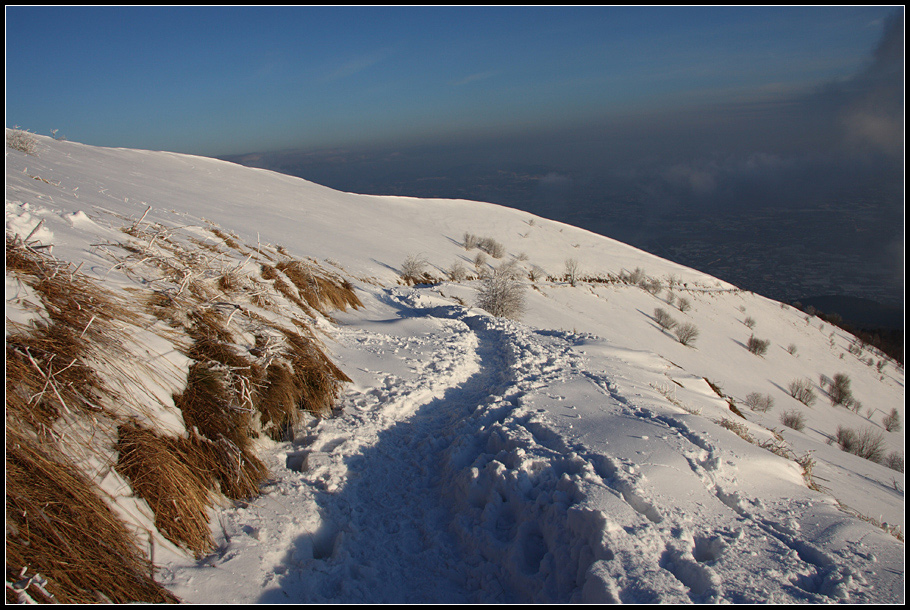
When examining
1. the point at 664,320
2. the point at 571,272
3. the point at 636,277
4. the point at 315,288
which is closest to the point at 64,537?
the point at 315,288

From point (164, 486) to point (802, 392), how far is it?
1944 cm

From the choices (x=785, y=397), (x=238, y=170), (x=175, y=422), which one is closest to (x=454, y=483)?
(x=175, y=422)

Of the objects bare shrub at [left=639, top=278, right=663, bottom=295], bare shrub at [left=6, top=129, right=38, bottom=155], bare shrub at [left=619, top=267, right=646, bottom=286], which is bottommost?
bare shrub at [left=639, top=278, right=663, bottom=295]

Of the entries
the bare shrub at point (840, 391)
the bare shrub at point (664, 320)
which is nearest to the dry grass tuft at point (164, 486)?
the bare shrub at point (664, 320)

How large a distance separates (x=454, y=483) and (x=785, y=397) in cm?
1636

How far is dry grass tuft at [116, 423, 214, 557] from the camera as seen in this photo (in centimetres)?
207

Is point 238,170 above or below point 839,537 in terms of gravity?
above

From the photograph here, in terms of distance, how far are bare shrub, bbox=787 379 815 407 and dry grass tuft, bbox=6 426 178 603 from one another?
18842 millimetres

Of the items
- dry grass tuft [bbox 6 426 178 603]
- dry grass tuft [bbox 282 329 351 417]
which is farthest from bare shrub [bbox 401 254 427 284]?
dry grass tuft [bbox 6 426 178 603]

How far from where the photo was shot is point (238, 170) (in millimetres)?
26016

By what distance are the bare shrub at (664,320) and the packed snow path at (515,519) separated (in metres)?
14.7

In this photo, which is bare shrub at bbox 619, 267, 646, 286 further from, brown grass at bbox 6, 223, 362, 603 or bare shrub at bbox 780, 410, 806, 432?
brown grass at bbox 6, 223, 362, 603

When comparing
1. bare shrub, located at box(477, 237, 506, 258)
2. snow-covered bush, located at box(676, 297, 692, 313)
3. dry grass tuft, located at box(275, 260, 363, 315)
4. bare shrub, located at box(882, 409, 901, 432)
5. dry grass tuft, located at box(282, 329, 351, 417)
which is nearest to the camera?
dry grass tuft, located at box(282, 329, 351, 417)

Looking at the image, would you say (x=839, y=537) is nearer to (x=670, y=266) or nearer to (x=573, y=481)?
(x=573, y=481)
